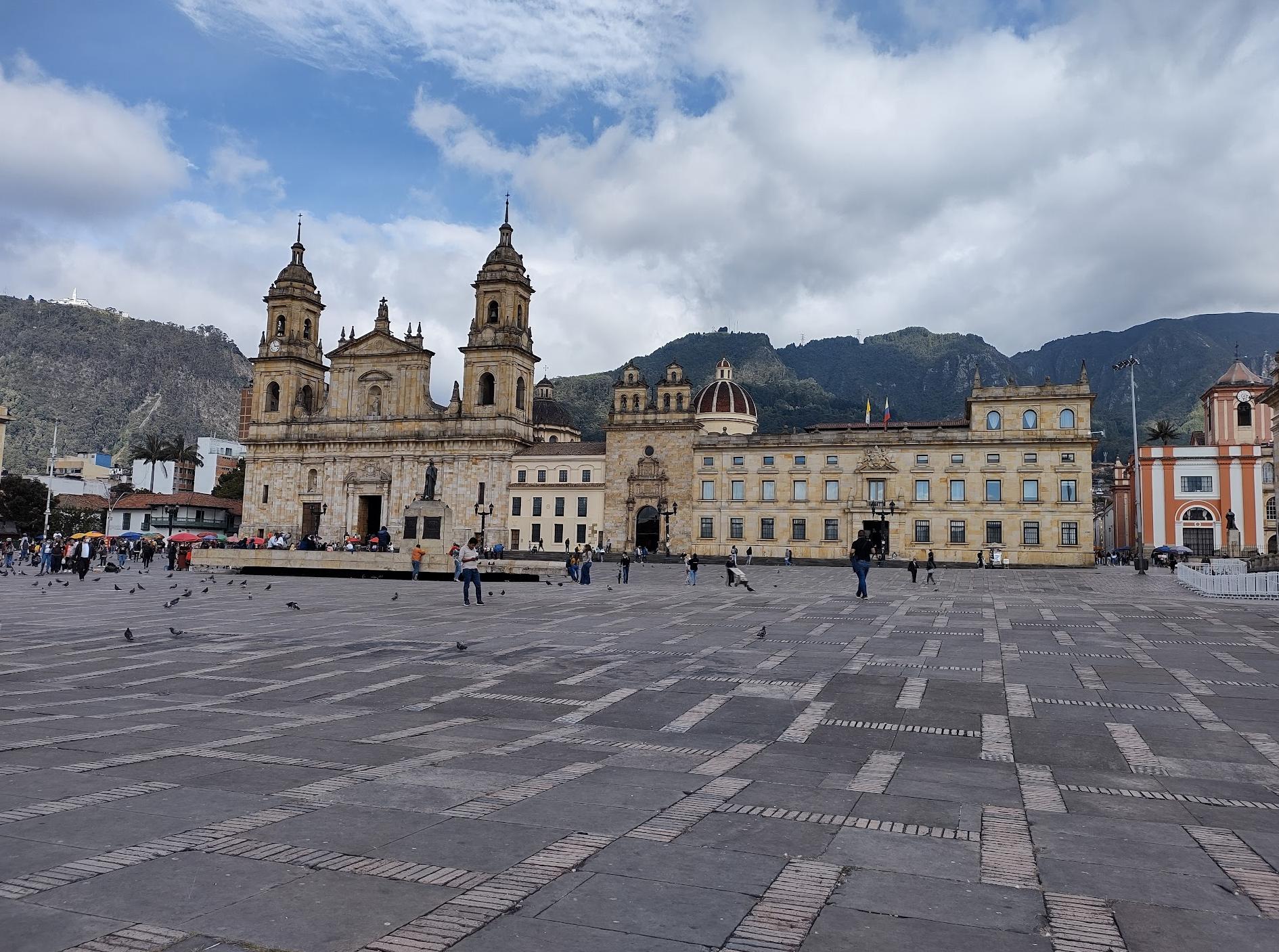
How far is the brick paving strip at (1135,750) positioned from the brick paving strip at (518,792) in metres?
→ 4.49

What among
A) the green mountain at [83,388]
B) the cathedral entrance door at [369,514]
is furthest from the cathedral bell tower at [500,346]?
the green mountain at [83,388]

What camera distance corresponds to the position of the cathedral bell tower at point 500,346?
76875mm

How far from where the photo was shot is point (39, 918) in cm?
410

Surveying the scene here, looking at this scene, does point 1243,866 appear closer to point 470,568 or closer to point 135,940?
point 135,940

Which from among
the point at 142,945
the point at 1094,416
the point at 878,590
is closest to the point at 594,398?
the point at 1094,416

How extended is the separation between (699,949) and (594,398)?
555 feet

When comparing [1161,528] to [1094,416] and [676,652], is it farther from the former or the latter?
[1094,416]

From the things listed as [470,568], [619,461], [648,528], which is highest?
[619,461]

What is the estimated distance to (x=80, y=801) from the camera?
5965 millimetres

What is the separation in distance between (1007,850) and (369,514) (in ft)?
261

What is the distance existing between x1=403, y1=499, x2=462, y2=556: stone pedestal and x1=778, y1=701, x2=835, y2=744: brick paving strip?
33.0 meters

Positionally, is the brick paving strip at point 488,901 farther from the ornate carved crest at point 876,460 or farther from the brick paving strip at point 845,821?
the ornate carved crest at point 876,460

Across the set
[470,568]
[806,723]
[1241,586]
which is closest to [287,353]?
[470,568]

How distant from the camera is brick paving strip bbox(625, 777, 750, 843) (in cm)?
554
